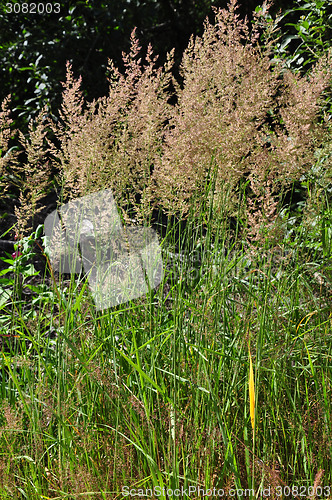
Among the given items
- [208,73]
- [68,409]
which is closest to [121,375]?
[68,409]

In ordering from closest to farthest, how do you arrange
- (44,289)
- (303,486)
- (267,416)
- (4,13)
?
(303,486) → (267,416) → (44,289) → (4,13)

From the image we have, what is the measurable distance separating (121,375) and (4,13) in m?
4.47

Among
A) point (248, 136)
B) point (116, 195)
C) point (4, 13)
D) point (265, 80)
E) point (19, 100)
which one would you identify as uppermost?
point (4, 13)

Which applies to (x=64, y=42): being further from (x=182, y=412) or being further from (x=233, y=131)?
(x=182, y=412)

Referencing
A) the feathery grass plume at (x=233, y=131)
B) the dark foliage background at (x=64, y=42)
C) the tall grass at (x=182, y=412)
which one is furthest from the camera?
the dark foliage background at (x=64, y=42)

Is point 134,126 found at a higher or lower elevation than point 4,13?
lower

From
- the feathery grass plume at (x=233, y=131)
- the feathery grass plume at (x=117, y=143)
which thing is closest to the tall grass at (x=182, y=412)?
the feathery grass plume at (x=233, y=131)

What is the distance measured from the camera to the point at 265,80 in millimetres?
1915

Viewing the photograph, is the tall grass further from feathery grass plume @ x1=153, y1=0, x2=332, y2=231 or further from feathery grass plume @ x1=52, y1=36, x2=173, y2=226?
feathery grass plume @ x1=52, y1=36, x2=173, y2=226

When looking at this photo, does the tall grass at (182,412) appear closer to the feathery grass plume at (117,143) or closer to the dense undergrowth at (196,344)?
the dense undergrowth at (196,344)

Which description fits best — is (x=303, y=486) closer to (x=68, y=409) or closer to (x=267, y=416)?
(x=267, y=416)

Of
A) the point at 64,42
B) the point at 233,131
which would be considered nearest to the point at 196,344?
the point at 233,131

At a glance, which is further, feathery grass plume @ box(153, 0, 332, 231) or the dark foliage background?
the dark foliage background

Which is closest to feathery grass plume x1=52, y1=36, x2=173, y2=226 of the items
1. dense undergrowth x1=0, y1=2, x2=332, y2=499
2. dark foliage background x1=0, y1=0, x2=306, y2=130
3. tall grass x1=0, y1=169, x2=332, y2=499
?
dense undergrowth x1=0, y1=2, x2=332, y2=499
